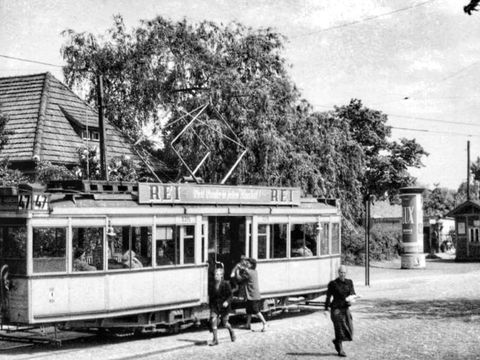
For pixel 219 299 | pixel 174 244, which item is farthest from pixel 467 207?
pixel 219 299

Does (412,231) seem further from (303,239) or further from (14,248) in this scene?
(14,248)

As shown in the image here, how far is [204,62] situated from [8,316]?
21347 mm

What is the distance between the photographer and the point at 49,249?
14398mm

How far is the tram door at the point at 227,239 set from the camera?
1847 centimetres

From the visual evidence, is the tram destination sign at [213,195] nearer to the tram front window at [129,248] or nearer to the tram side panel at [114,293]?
the tram front window at [129,248]

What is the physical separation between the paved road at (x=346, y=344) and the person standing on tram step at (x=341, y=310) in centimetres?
32

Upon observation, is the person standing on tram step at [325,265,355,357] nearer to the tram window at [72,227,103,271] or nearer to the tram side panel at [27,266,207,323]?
the tram side panel at [27,266,207,323]

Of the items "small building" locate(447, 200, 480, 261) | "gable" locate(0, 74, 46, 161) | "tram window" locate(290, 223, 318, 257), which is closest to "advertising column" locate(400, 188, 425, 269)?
"small building" locate(447, 200, 480, 261)

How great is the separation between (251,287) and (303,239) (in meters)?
3.61

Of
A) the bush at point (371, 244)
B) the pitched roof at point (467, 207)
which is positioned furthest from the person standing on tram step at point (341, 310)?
the pitched roof at point (467, 207)

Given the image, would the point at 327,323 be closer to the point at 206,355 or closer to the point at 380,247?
the point at 206,355

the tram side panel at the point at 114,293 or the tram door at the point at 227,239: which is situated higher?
the tram door at the point at 227,239

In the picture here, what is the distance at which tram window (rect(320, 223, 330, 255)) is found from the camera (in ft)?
68.0

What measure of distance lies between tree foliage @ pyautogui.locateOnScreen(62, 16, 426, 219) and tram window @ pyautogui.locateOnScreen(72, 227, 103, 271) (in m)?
14.8
